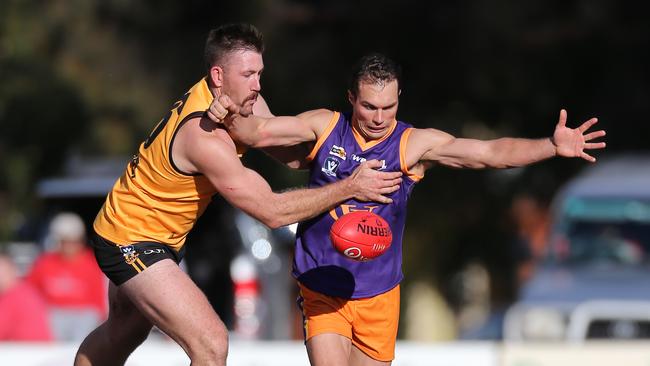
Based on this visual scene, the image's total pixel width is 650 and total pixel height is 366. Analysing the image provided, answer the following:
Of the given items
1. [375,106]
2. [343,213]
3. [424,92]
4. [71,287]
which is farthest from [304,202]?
[424,92]

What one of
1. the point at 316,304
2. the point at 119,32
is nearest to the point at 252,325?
the point at 316,304

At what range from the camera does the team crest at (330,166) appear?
7.42 meters

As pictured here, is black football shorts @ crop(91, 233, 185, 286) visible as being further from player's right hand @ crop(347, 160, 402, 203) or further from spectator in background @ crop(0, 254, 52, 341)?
spectator in background @ crop(0, 254, 52, 341)

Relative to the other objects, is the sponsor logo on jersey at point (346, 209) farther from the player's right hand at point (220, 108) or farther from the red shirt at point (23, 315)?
the red shirt at point (23, 315)

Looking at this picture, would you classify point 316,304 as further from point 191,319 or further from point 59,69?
point 59,69

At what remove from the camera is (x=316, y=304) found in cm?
757

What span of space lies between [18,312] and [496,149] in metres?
5.79

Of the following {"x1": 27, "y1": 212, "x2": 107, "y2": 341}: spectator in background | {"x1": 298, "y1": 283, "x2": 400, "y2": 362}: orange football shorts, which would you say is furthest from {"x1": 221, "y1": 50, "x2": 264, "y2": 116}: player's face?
{"x1": 27, "y1": 212, "x2": 107, "y2": 341}: spectator in background

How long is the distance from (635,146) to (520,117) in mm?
1601

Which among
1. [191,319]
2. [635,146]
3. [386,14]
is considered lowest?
[191,319]

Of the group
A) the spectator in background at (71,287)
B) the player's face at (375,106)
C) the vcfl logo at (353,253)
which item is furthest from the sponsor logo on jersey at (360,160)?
the spectator in background at (71,287)

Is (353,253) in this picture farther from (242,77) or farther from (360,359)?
(242,77)

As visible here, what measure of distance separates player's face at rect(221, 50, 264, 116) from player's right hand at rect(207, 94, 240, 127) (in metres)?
0.12

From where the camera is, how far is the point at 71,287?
12.9 metres
